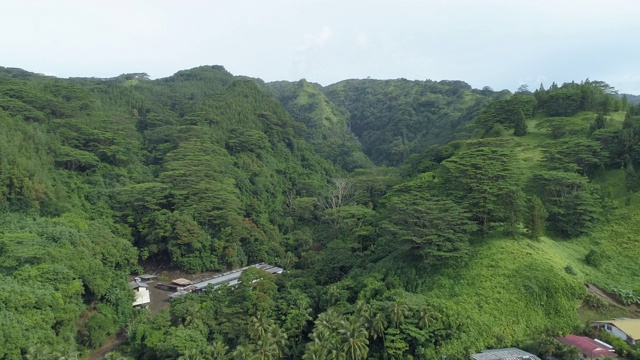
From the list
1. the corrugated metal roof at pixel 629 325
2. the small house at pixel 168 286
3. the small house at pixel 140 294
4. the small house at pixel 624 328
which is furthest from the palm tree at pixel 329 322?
the small house at pixel 168 286

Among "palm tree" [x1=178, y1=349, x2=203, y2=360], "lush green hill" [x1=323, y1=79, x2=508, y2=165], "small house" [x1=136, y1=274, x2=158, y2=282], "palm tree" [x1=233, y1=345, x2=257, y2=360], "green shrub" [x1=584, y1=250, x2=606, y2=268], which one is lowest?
"small house" [x1=136, y1=274, x2=158, y2=282]

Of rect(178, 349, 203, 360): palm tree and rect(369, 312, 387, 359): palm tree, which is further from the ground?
rect(369, 312, 387, 359): palm tree

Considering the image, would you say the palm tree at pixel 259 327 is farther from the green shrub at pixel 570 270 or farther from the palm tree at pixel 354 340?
the green shrub at pixel 570 270

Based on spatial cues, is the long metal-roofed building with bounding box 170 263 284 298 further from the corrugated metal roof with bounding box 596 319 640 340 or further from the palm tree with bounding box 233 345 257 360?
the corrugated metal roof with bounding box 596 319 640 340

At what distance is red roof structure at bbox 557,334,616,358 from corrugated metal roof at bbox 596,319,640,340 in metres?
1.48

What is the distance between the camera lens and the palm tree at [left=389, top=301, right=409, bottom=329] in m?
24.1

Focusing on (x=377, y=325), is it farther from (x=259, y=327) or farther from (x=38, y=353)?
(x=38, y=353)

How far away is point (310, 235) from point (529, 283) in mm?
33137

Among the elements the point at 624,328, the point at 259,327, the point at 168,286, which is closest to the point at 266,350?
the point at 259,327

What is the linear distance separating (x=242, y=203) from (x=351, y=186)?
1563 cm

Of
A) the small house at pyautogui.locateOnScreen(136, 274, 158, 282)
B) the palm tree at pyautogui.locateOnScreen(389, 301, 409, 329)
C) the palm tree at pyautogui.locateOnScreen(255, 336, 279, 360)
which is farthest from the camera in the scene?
the small house at pyautogui.locateOnScreen(136, 274, 158, 282)

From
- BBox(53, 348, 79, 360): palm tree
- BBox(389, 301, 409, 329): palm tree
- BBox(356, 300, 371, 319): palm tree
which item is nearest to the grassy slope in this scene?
BBox(389, 301, 409, 329): palm tree

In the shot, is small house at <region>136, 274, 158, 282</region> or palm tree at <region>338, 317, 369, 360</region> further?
small house at <region>136, 274, 158, 282</region>

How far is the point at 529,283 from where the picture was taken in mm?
26234
